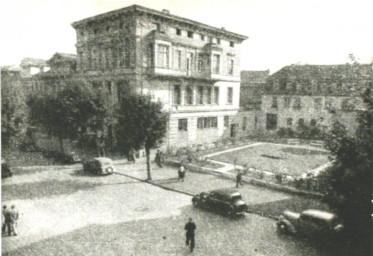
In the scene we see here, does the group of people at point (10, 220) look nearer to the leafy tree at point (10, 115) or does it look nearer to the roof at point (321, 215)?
A: the leafy tree at point (10, 115)

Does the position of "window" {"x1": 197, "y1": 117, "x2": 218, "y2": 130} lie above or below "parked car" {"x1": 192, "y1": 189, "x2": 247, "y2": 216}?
above

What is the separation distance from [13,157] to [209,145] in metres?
19.7

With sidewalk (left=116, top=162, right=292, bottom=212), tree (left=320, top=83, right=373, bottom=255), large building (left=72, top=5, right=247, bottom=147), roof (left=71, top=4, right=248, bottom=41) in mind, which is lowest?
sidewalk (left=116, top=162, right=292, bottom=212)

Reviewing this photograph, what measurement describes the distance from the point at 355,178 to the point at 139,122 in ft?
47.8

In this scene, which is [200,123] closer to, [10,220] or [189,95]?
[189,95]

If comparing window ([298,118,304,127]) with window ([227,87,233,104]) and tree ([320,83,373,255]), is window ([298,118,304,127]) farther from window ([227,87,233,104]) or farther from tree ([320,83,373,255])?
tree ([320,83,373,255])

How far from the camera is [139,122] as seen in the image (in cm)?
2333

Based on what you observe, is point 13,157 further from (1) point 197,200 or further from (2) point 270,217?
(2) point 270,217

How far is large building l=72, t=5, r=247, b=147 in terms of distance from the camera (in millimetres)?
31998

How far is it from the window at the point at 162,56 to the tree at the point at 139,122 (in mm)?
10159

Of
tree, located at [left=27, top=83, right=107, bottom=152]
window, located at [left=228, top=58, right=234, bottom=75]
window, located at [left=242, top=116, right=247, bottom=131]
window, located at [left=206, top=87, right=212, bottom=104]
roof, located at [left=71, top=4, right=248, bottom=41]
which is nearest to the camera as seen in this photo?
tree, located at [left=27, top=83, right=107, bottom=152]

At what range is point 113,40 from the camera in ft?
109

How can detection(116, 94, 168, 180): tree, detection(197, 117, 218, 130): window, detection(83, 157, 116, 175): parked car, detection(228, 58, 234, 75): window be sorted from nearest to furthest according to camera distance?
detection(116, 94, 168, 180): tree, detection(83, 157, 116, 175): parked car, detection(197, 117, 218, 130): window, detection(228, 58, 234, 75): window

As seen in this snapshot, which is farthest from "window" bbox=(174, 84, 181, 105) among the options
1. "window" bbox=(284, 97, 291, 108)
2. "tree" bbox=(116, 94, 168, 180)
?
"window" bbox=(284, 97, 291, 108)
